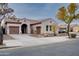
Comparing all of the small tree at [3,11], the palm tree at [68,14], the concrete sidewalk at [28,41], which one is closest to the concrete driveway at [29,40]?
the concrete sidewalk at [28,41]

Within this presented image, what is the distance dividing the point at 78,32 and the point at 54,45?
0.56 m

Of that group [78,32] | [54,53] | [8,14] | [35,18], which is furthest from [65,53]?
[8,14]

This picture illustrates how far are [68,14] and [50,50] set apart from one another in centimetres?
79

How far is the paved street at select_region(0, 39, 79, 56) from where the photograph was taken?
15.9ft

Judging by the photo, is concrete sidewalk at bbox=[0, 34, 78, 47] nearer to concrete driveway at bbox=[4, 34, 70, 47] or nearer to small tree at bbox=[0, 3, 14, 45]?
concrete driveway at bbox=[4, 34, 70, 47]

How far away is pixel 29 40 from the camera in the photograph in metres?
5.06

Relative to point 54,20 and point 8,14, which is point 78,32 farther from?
point 8,14

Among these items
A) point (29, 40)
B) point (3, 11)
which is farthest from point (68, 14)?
point (3, 11)

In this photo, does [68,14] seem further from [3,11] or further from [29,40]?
[3,11]

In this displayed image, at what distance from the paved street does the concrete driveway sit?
9cm

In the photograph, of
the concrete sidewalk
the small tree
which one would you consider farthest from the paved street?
the small tree

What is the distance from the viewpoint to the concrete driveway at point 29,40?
5009mm

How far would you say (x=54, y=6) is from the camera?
496 centimetres

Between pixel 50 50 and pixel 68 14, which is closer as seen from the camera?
pixel 50 50
